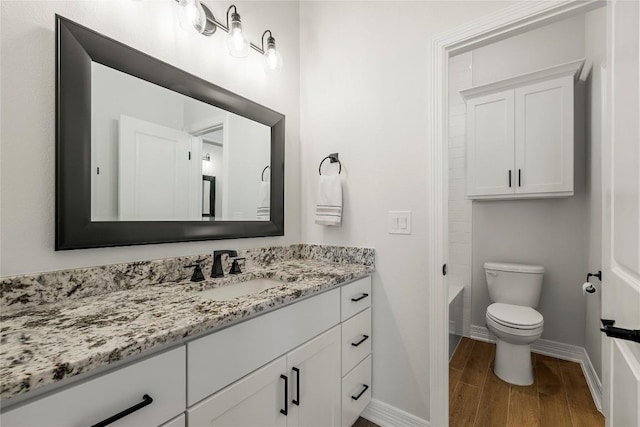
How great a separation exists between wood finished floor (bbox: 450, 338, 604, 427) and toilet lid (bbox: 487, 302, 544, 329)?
0.42m

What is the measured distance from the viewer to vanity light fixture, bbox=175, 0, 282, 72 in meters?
1.19

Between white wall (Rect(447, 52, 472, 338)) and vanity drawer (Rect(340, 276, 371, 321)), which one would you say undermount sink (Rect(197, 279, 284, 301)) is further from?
white wall (Rect(447, 52, 472, 338))

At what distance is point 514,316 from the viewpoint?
201 centimetres

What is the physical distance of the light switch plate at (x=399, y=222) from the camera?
1511 mm

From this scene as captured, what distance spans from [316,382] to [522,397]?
4.95 feet

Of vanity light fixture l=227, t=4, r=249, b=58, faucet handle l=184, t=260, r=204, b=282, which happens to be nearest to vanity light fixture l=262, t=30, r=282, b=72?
vanity light fixture l=227, t=4, r=249, b=58

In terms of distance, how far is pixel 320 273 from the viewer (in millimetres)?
1381

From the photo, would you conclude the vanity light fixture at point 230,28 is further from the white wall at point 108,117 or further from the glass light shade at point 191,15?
the white wall at point 108,117

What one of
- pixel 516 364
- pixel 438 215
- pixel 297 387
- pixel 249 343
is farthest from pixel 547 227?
pixel 249 343

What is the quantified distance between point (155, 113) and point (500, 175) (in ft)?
8.05

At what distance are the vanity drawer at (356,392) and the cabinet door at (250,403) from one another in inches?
17.4

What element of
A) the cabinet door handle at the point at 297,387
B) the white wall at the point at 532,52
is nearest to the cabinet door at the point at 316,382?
the cabinet door handle at the point at 297,387

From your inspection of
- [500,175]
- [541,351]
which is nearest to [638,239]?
[500,175]

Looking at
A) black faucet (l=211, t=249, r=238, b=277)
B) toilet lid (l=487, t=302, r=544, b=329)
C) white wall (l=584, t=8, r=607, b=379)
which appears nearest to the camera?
black faucet (l=211, t=249, r=238, b=277)
